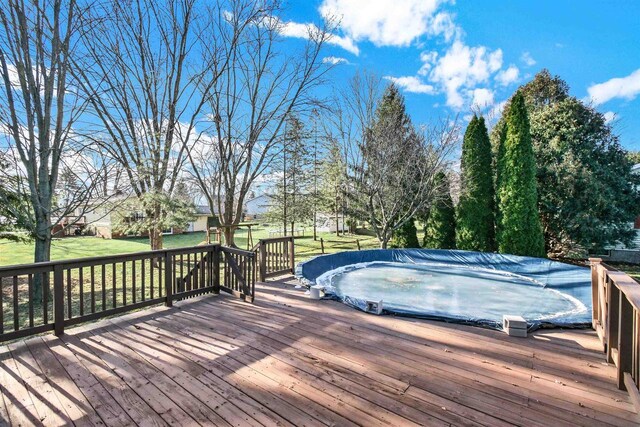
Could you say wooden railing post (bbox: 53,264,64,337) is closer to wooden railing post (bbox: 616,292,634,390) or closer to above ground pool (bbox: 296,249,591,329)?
above ground pool (bbox: 296,249,591,329)

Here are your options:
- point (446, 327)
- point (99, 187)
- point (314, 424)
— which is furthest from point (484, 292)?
point (99, 187)

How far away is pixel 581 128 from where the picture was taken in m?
9.73

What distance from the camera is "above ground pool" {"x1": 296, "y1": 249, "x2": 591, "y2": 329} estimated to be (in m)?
4.58

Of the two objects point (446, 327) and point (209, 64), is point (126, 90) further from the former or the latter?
point (446, 327)

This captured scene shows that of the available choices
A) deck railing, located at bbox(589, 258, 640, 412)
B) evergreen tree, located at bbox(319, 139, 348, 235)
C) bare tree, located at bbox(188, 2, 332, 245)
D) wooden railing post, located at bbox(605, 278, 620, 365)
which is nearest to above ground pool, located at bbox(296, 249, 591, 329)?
wooden railing post, located at bbox(605, 278, 620, 365)

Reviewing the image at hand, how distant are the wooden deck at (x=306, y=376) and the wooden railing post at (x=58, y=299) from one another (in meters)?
0.15

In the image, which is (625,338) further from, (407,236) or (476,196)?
(407,236)

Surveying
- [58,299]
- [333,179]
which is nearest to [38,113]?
[58,299]

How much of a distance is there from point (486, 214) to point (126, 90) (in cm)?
1244

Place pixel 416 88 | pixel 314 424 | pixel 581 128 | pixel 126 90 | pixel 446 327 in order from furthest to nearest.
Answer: pixel 416 88
pixel 581 128
pixel 126 90
pixel 446 327
pixel 314 424

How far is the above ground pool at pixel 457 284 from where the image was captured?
4578 millimetres

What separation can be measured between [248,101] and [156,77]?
291 centimetres

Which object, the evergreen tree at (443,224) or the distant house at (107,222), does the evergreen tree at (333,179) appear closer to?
the evergreen tree at (443,224)

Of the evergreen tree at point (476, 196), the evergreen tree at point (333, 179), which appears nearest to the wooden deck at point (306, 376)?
the evergreen tree at point (476, 196)
